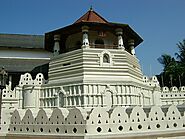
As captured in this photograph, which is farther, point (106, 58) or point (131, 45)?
point (131, 45)

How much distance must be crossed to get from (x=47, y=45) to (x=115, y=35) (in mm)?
8161

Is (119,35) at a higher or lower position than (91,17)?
lower

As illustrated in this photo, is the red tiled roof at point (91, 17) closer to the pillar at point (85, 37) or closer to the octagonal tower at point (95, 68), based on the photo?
the octagonal tower at point (95, 68)

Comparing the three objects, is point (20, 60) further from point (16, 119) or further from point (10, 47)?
point (16, 119)

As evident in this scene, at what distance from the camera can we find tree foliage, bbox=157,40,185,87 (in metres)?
41.0

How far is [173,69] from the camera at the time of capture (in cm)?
4169

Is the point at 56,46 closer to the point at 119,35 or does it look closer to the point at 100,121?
the point at 119,35

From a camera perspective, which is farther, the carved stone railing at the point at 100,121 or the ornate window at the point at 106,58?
the ornate window at the point at 106,58

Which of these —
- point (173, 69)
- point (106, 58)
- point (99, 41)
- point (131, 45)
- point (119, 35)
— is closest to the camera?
point (106, 58)

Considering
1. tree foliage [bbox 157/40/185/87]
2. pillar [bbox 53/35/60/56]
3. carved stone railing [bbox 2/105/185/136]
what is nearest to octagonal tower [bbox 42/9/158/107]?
pillar [bbox 53/35/60/56]

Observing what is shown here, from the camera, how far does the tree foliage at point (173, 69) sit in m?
41.0

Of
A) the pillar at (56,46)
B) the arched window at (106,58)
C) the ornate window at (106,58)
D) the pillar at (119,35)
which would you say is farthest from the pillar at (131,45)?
the pillar at (56,46)

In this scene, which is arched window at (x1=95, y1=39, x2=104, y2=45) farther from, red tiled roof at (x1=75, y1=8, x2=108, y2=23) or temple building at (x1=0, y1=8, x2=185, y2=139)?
red tiled roof at (x1=75, y1=8, x2=108, y2=23)

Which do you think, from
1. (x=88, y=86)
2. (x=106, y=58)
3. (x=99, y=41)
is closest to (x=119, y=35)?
(x=99, y=41)
